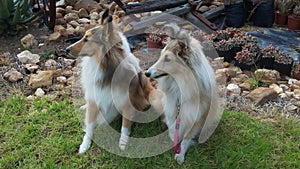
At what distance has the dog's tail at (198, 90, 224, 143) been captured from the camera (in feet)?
9.43

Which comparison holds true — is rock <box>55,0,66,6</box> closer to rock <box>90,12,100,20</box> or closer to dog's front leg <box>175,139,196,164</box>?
rock <box>90,12,100,20</box>

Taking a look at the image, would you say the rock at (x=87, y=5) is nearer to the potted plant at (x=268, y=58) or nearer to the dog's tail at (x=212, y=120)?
the potted plant at (x=268, y=58)

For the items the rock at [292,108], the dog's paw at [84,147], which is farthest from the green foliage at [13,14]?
the rock at [292,108]

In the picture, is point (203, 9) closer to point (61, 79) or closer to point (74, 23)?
point (74, 23)

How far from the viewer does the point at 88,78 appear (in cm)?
284

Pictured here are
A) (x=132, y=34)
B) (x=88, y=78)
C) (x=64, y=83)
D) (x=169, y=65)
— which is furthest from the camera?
(x=132, y=34)

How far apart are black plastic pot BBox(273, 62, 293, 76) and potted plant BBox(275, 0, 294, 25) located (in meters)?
1.54

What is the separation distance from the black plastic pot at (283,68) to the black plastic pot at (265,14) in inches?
54.0

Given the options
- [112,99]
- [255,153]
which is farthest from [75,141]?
[255,153]

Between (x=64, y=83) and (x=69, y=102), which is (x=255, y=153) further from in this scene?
(x=64, y=83)

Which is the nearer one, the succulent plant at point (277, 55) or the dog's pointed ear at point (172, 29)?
the dog's pointed ear at point (172, 29)

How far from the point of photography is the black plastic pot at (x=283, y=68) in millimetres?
3922

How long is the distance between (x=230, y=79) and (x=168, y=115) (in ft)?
4.17

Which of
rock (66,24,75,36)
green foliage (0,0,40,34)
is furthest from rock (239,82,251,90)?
green foliage (0,0,40,34)
